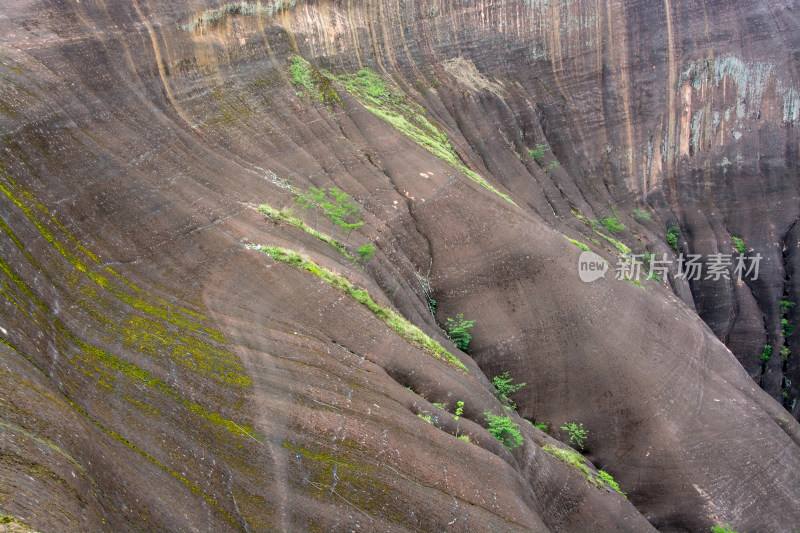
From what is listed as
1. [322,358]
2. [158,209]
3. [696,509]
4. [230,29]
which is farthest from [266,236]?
[696,509]

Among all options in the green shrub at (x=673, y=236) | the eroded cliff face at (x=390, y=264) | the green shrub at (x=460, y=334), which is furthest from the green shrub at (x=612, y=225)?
the green shrub at (x=460, y=334)

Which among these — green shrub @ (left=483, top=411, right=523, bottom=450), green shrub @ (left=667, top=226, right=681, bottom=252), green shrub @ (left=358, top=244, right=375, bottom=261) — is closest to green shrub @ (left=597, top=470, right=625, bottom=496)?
green shrub @ (left=483, top=411, right=523, bottom=450)

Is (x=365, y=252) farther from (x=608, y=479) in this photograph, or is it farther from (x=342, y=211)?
(x=608, y=479)

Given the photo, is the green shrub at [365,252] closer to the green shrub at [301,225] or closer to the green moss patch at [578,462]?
the green shrub at [301,225]

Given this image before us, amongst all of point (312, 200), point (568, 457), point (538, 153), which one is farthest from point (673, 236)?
point (312, 200)

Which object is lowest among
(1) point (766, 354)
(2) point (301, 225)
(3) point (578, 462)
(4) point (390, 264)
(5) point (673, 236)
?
(1) point (766, 354)

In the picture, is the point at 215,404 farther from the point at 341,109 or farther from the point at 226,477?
the point at 341,109
